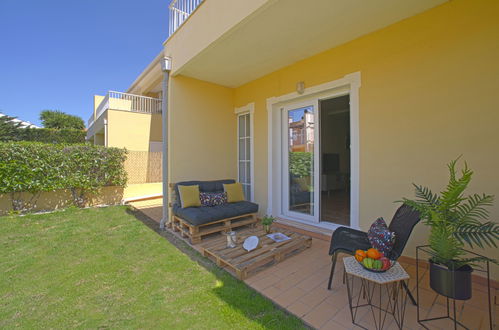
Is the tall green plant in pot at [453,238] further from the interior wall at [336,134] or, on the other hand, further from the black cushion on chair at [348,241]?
the interior wall at [336,134]

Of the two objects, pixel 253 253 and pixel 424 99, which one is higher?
pixel 424 99

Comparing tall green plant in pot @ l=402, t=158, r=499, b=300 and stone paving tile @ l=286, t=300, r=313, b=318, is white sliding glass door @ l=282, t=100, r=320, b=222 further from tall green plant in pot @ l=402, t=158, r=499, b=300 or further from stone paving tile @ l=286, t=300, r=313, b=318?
tall green plant in pot @ l=402, t=158, r=499, b=300

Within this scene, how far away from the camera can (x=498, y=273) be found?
226 centimetres

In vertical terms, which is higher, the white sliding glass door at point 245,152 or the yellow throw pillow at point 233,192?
the white sliding glass door at point 245,152

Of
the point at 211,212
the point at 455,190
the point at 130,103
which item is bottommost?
the point at 211,212

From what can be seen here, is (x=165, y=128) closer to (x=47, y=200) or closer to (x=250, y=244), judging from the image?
(x=250, y=244)

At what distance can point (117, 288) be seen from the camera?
2.31 meters

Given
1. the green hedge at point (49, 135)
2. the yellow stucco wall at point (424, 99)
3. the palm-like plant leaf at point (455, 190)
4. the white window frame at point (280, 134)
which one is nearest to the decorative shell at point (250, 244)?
the white window frame at point (280, 134)

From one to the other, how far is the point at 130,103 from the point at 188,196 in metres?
7.82

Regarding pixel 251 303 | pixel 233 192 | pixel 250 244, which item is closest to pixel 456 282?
pixel 251 303

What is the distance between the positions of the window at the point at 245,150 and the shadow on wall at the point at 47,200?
4.31 m

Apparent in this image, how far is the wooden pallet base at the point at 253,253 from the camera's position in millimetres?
2605

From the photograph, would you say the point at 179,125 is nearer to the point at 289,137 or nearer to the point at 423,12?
the point at 289,137

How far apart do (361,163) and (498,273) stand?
1.81 meters
